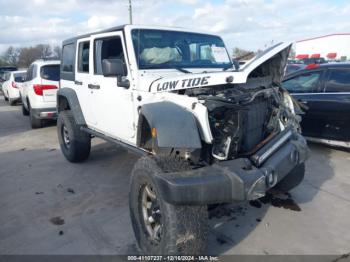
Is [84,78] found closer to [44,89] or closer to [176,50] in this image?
[176,50]

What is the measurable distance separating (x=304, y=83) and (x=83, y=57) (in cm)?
391

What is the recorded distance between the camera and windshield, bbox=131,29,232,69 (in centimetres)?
398

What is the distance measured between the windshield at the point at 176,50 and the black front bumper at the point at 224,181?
170cm

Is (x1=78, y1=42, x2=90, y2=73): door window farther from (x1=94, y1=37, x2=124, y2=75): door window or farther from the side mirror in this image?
the side mirror

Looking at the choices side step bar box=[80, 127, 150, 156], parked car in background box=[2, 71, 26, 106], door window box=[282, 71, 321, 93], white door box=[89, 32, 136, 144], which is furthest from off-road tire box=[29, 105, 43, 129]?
door window box=[282, 71, 321, 93]

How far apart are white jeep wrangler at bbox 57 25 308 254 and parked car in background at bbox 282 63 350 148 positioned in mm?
1956

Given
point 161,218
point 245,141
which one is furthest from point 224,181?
point 245,141

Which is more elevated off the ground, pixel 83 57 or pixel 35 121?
pixel 83 57

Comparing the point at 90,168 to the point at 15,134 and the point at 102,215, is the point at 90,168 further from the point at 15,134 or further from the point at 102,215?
the point at 15,134

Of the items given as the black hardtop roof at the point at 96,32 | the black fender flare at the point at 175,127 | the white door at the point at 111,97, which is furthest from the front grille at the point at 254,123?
the black hardtop roof at the point at 96,32

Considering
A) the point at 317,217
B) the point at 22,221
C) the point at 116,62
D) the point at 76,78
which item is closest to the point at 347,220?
the point at 317,217

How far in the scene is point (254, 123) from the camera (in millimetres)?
3312

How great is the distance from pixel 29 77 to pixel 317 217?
7.92 m

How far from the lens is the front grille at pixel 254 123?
10.5ft
